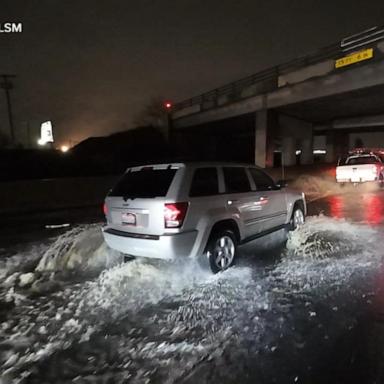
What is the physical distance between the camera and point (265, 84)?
26562 millimetres

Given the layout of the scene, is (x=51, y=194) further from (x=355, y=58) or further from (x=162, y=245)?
(x=355, y=58)

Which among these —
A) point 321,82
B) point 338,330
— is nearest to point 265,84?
point 321,82

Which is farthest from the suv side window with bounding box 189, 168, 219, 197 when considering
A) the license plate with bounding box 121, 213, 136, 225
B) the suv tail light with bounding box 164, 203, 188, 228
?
the license plate with bounding box 121, 213, 136, 225

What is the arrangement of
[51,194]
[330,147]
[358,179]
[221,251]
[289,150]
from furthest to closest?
1. [330,147]
2. [289,150]
3. [358,179]
4. [51,194]
5. [221,251]

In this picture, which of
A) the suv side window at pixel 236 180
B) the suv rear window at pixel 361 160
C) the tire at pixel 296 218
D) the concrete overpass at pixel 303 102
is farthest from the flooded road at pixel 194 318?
the concrete overpass at pixel 303 102

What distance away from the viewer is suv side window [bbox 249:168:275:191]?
647 cm

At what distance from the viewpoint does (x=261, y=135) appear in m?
27.7

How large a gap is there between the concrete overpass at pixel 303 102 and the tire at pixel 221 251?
16.2 m

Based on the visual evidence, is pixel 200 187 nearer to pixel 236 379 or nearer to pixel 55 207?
pixel 236 379

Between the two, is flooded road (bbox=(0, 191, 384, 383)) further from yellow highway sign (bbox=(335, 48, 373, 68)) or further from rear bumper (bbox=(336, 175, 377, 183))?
yellow highway sign (bbox=(335, 48, 373, 68))

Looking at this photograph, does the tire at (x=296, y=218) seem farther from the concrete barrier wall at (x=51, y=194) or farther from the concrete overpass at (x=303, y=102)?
the concrete overpass at (x=303, y=102)

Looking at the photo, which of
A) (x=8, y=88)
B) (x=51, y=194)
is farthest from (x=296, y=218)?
(x=8, y=88)

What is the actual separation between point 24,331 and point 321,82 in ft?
69.8

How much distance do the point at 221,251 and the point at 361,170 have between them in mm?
13901
